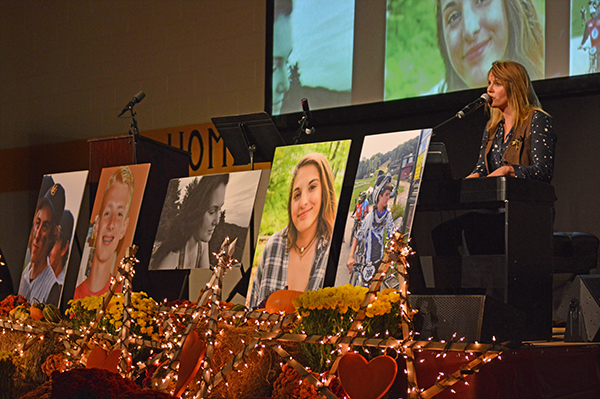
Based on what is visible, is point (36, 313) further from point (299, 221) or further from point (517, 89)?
point (517, 89)

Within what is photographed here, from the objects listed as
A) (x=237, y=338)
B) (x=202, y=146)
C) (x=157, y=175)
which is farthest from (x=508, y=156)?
(x=202, y=146)

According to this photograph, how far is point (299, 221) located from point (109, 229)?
1.26 m

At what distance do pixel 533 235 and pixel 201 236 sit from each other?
175cm

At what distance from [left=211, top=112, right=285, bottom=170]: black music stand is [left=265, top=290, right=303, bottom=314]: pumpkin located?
119 cm

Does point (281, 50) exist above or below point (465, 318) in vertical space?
above

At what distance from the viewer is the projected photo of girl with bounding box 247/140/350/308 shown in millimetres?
2961

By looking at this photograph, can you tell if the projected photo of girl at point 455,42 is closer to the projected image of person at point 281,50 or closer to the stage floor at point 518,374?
the projected image of person at point 281,50

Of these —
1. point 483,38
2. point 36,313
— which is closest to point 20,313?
point 36,313

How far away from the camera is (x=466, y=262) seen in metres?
2.45

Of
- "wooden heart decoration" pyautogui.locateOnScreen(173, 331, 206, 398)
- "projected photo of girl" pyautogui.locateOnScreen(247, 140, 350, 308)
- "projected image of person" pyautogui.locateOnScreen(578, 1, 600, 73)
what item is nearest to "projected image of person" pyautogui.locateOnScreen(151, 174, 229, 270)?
"projected photo of girl" pyautogui.locateOnScreen(247, 140, 350, 308)

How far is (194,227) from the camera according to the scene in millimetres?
3467

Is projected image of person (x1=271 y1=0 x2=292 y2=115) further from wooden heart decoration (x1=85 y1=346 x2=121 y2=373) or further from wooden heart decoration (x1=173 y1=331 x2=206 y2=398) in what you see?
wooden heart decoration (x1=173 y1=331 x2=206 y2=398)

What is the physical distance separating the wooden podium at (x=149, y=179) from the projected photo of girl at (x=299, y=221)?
2.61 ft

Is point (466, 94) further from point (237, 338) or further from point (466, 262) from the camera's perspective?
point (237, 338)
